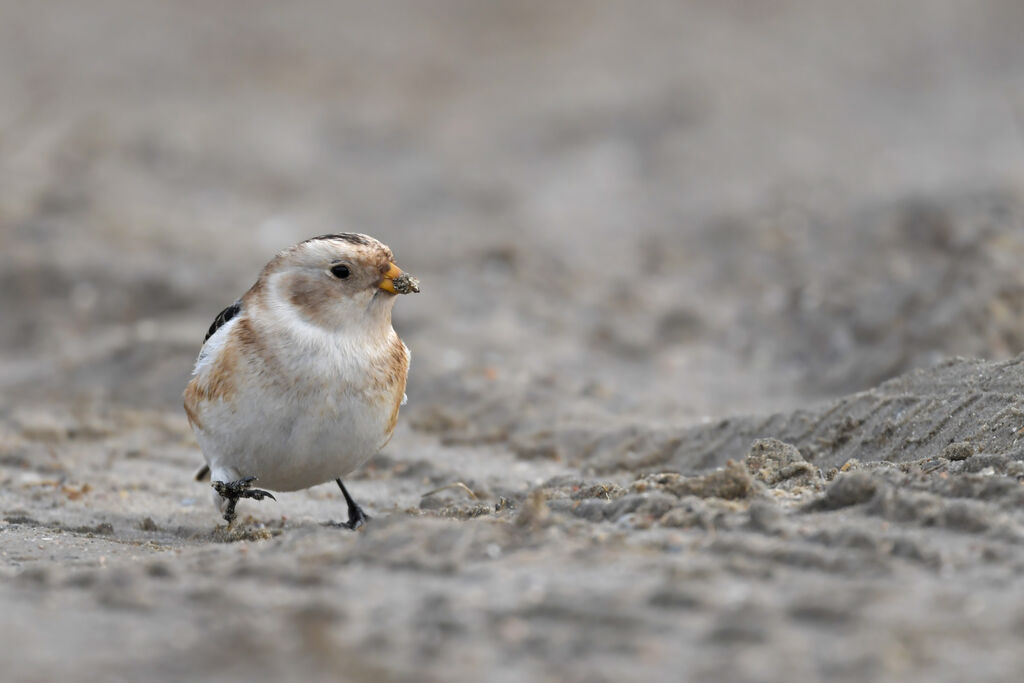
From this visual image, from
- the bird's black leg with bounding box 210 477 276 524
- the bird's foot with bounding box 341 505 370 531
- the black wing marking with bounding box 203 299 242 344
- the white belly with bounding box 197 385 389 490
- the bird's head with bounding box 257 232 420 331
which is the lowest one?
the bird's foot with bounding box 341 505 370 531

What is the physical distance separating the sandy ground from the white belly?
359 millimetres

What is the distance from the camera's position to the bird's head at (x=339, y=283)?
5.37m

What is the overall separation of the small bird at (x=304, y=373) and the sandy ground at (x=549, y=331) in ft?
1.41

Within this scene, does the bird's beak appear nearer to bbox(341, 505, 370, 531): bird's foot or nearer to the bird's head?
the bird's head

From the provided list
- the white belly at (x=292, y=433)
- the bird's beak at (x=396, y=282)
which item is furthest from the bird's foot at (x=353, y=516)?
the bird's beak at (x=396, y=282)

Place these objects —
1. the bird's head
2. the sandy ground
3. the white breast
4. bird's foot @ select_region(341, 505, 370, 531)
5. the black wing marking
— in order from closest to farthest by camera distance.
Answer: the sandy ground < the white breast < the bird's head < the black wing marking < bird's foot @ select_region(341, 505, 370, 531)

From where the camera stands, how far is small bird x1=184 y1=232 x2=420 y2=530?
17.1 ft

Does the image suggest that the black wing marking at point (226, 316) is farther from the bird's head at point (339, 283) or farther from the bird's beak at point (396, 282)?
the bird's beak at point (396, 282)

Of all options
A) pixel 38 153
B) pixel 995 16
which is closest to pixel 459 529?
pixel 38 153

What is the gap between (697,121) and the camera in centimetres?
1581

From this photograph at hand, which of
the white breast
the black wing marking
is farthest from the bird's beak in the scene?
the black wing marking

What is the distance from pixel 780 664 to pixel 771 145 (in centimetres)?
1321

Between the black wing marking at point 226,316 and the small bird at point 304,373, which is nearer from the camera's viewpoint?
the small bird at point 304,373

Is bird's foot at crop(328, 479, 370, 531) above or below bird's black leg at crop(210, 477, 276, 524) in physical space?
below
